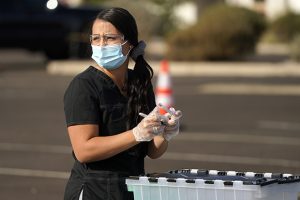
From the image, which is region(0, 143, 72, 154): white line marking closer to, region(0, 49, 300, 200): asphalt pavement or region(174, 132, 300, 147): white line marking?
region(0, 49, 300, 200): asphalt pavement

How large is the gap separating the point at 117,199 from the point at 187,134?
10.8 metres

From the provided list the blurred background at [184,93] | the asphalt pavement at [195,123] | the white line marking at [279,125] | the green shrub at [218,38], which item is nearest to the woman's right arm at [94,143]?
the blurred background at [184,93]

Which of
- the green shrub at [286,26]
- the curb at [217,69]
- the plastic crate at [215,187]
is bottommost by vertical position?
the plastic crate at [215,187]

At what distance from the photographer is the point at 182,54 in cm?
3058

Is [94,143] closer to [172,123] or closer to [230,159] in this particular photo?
[172,123]

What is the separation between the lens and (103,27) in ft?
16.3

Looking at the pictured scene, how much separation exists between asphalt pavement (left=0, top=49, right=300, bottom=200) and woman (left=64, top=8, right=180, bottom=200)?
520 centimetres

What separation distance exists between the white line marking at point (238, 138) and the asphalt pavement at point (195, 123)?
1 cm

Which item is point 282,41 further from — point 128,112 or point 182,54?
point 128,112

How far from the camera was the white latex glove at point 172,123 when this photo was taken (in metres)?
4.62

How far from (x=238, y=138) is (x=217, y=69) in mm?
13475

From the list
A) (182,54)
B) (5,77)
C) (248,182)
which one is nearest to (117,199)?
(248,182)

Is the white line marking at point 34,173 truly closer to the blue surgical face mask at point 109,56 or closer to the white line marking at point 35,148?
the white line marking at point 35,148

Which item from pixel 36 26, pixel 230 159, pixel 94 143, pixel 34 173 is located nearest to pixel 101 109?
pixel 94 143
